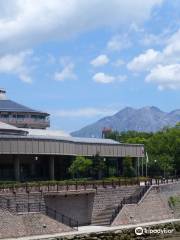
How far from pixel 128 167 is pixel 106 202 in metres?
27.1

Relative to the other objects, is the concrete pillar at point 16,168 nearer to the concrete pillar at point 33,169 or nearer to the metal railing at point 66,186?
the concrete pillar at point 33,169

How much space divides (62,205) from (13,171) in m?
17.9

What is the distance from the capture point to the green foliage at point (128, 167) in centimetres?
9138

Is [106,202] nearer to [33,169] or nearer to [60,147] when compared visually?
[60,147]

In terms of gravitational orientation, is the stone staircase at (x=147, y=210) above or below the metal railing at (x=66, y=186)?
below

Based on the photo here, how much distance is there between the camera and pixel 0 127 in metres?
80.1

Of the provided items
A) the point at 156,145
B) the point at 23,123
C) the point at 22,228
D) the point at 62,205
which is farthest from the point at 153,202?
the point at 23,123

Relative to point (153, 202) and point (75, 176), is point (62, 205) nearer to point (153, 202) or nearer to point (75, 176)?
point (153, 202)

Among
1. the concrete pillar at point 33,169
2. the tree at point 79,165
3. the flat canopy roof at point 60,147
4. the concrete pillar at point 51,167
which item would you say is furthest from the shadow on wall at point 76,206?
the concrete pillar at point 33,169

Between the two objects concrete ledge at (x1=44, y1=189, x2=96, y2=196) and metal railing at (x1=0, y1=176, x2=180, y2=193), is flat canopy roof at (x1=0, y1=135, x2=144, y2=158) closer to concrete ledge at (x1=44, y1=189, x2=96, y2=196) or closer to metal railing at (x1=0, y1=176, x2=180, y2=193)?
metal railing at (x1=0, y1=176, x2=180, y2=193)

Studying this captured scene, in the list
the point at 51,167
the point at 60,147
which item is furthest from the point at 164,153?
the point at 60,147

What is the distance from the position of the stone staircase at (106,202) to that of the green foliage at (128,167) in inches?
926

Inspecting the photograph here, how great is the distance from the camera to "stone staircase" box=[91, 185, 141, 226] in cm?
6243

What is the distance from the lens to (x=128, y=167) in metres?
91.7
